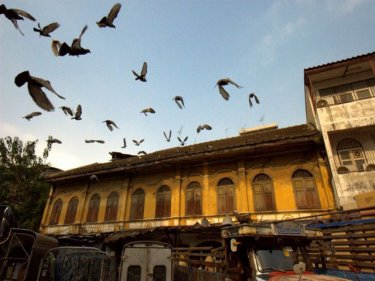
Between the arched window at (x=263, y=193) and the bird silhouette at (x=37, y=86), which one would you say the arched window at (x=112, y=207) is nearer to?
the arched window at (x=263, y=193)

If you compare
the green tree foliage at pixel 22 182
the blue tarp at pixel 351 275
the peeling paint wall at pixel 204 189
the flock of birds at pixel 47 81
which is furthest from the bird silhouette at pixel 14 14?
the green tree foliage at pixel 22 182

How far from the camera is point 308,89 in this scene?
1477 centimetres

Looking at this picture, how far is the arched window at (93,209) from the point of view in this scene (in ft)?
55.1

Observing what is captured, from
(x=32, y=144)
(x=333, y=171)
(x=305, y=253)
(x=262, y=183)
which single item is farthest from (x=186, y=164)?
(x=32, y=144)

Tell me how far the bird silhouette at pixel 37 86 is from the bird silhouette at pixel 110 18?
8.32ft

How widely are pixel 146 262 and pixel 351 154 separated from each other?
36.3 ft

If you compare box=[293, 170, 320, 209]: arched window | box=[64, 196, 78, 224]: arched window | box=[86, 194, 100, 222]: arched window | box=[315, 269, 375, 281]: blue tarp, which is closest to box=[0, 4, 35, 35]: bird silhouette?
box=[315, 269, 375, 281]: blue tarp

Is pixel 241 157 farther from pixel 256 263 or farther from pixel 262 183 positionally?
pixel 256 263

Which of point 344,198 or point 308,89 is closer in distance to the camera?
point 344,198

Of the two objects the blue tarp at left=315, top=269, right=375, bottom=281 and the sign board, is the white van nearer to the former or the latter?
the sign board

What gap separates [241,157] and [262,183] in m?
1.82

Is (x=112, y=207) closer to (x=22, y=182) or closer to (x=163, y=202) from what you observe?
(x=163, y=202)

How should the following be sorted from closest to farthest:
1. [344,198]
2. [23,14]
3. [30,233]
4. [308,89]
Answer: [23,14] → [30,233] → [344,198] → [308,89]

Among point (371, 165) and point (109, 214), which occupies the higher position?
point (371, 165)
